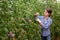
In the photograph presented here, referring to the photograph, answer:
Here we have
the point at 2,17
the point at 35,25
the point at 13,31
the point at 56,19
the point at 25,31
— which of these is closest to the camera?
the point at 2,17

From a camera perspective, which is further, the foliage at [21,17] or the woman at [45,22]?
the woman at [45,22]

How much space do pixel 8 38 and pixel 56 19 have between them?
10.8ft

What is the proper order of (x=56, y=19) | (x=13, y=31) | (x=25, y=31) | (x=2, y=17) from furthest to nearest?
(x=56, y=19) → (x=25, y=31) → (x=13, y=31) → (x=2, y=17)

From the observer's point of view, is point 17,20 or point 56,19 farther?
Result: point 56,19

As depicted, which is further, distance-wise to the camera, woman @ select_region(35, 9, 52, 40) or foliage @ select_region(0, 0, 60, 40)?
woman @ select_region(35, 9, 52, 40)

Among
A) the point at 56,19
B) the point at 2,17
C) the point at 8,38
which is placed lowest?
the point at 56,19

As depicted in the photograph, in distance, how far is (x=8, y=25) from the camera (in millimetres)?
5562

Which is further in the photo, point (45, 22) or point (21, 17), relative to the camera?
point (45, 22)

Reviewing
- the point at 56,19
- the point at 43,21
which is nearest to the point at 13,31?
the point at 43,21

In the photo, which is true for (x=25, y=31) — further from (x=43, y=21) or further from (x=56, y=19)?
(x=56, y=19)

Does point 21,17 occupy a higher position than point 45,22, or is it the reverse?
point 21,17

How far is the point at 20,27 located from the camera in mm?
6195

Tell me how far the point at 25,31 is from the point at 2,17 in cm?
118

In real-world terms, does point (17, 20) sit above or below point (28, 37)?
above
